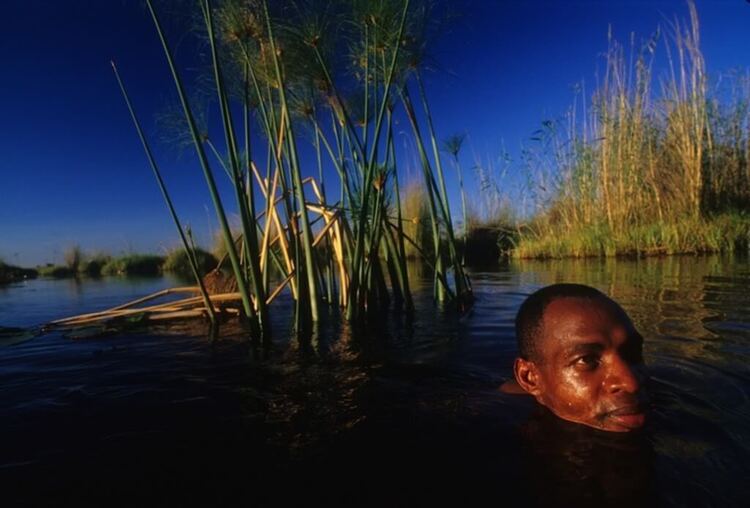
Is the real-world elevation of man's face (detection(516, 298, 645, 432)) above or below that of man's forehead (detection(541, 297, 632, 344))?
below

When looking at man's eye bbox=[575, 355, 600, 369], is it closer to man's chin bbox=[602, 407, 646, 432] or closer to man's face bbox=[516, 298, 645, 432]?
man's face bbox=[516, 298, 645, 432]

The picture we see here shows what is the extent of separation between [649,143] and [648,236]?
7.27 ft

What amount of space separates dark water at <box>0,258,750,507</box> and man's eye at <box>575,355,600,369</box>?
10.4 inches

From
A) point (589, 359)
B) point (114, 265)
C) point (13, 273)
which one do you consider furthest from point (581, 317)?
point (114, 265)

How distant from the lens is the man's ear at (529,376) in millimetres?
1966

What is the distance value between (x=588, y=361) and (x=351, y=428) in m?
1.00

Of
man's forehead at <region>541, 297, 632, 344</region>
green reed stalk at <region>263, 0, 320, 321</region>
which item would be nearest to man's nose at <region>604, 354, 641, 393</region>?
man's forehead at <region>541, 297, 632, 344</region>

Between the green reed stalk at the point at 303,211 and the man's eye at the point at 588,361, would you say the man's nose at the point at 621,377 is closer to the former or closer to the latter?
the man's eye at the point at 588,361

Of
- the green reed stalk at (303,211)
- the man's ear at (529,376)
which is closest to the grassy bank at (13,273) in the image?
the green reed stalk at (303,211)

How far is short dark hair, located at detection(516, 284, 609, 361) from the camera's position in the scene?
1848mm

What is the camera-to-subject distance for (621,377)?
5.40 feet

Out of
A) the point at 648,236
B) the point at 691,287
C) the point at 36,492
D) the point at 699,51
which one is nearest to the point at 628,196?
the point at 648,236

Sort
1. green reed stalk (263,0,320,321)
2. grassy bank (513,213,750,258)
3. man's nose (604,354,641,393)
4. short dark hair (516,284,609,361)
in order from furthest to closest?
grassy bank (513,213,750,258) → green reed stalk (263,0,320,321) → short dark hair (516,284,609,361) → man's nose (604,354,641,393)

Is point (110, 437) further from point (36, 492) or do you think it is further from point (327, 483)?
point (327, 483)
